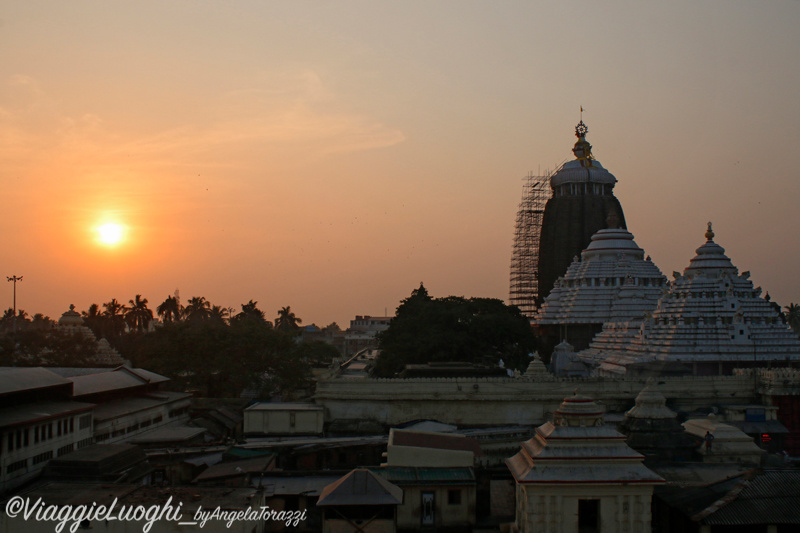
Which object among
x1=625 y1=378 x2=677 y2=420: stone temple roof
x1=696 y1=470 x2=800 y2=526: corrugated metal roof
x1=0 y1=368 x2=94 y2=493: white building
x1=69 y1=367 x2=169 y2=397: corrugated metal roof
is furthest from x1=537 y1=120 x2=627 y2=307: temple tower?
x1=696 y1=470 x2=800 y2=526: corrugated metal roof

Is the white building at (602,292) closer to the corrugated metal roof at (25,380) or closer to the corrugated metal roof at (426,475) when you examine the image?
the corrugated metal roof at (426,475)

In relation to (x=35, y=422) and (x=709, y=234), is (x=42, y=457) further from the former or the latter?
(x=709, y=234)

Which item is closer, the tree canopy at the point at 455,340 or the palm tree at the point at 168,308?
the tree canopy at the point at 455,340

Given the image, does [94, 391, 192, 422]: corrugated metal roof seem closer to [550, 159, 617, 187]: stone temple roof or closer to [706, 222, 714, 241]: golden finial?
[706, 222, 714, 241]: golden finial

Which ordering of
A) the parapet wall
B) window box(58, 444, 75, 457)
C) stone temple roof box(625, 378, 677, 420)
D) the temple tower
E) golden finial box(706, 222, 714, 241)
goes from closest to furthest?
1. window box(58, 444, 75, 457)
2. stone temple roof box(625, 378, 677, 420)
3. the parapet wall
4. golden finial box(706, 222, 714, 241)
5. the temple tower

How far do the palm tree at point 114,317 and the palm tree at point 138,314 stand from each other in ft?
2.71

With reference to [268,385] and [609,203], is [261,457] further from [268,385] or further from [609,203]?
[609,203]

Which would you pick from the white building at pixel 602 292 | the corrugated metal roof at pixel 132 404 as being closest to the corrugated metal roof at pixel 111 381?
the corrugated metal roof at pixel 132 404

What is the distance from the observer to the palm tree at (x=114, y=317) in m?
94.0

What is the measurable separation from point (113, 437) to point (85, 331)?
42.0 m

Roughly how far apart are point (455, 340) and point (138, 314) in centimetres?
5381

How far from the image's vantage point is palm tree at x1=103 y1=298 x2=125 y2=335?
94000mm

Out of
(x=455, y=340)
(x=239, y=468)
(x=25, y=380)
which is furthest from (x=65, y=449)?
(x=455, y=340)

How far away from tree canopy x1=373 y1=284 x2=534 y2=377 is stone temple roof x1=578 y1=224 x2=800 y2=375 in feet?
30.3
